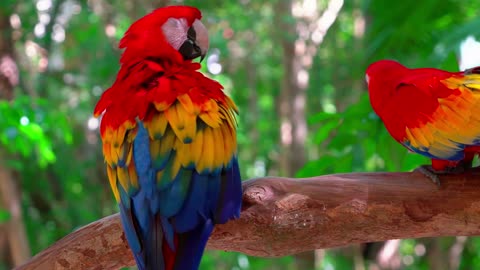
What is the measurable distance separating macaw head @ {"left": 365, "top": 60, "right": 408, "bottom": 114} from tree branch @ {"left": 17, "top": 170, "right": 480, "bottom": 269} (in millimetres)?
158

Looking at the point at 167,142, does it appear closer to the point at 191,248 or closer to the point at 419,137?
the point at 191,248

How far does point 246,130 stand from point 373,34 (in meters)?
2.12

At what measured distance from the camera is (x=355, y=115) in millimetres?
1428

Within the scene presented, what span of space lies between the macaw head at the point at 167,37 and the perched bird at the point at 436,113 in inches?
14.4

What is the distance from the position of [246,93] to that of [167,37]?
322 centimetres

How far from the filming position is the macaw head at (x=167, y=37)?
958mm

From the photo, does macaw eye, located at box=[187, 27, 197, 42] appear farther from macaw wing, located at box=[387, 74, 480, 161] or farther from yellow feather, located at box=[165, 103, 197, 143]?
macaw wing, located at box=[387, 74, 480, 161]

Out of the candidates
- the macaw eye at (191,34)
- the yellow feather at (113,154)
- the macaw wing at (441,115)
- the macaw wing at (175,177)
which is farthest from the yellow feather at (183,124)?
the macaw wing at (441,115)

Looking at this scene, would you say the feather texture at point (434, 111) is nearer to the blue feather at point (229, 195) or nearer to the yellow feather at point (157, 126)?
the blue feather at point (229, 195)

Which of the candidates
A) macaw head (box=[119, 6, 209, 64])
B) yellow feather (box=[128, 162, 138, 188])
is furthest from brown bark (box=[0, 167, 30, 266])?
yellow feather (box=[128, 162, 138, 188])

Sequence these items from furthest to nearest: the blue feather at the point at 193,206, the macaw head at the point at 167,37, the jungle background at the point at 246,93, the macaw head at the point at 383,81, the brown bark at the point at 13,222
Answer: the brown bark at the point at 13,222, the jungle background at the point at 246,93, the macaw head at the point at 383,81, the macaw head at the point at 167,37, the blue feather at the point at 193,206

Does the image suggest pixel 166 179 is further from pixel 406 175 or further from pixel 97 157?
pixel 97 157

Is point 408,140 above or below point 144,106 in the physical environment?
below

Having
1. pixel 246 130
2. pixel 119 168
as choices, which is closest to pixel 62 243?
pixel 119 168
